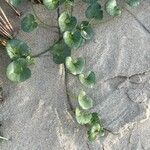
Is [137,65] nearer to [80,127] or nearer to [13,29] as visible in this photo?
[80,127]

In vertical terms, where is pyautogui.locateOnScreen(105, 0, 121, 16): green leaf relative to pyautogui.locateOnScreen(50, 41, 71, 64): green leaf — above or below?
below

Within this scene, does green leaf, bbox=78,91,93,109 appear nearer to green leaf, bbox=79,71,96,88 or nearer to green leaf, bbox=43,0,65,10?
green leaf, bbox=79,71,96,88

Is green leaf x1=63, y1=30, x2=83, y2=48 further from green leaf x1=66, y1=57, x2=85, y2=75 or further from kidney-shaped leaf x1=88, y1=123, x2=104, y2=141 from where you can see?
kidney-shaped leaf x1=88, y1=123, x2=104, y2=141

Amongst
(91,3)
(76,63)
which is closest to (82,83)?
(76,63)

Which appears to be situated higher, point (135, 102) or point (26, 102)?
point (26, 102)

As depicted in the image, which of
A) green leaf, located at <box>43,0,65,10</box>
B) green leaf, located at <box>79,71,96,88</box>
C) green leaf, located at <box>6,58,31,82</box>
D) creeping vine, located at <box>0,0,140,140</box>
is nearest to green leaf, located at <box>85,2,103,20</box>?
creeping vine, located at <box>0,0,140,140</box>

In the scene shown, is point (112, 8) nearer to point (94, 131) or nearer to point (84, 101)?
point (84, 101)

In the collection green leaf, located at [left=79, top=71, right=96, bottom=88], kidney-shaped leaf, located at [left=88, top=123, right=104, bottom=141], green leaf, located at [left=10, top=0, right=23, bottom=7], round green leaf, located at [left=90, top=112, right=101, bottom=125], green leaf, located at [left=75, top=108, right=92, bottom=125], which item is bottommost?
kidney-shaped leaf, located at [left=88, top=123, right=104, bottom=141]
